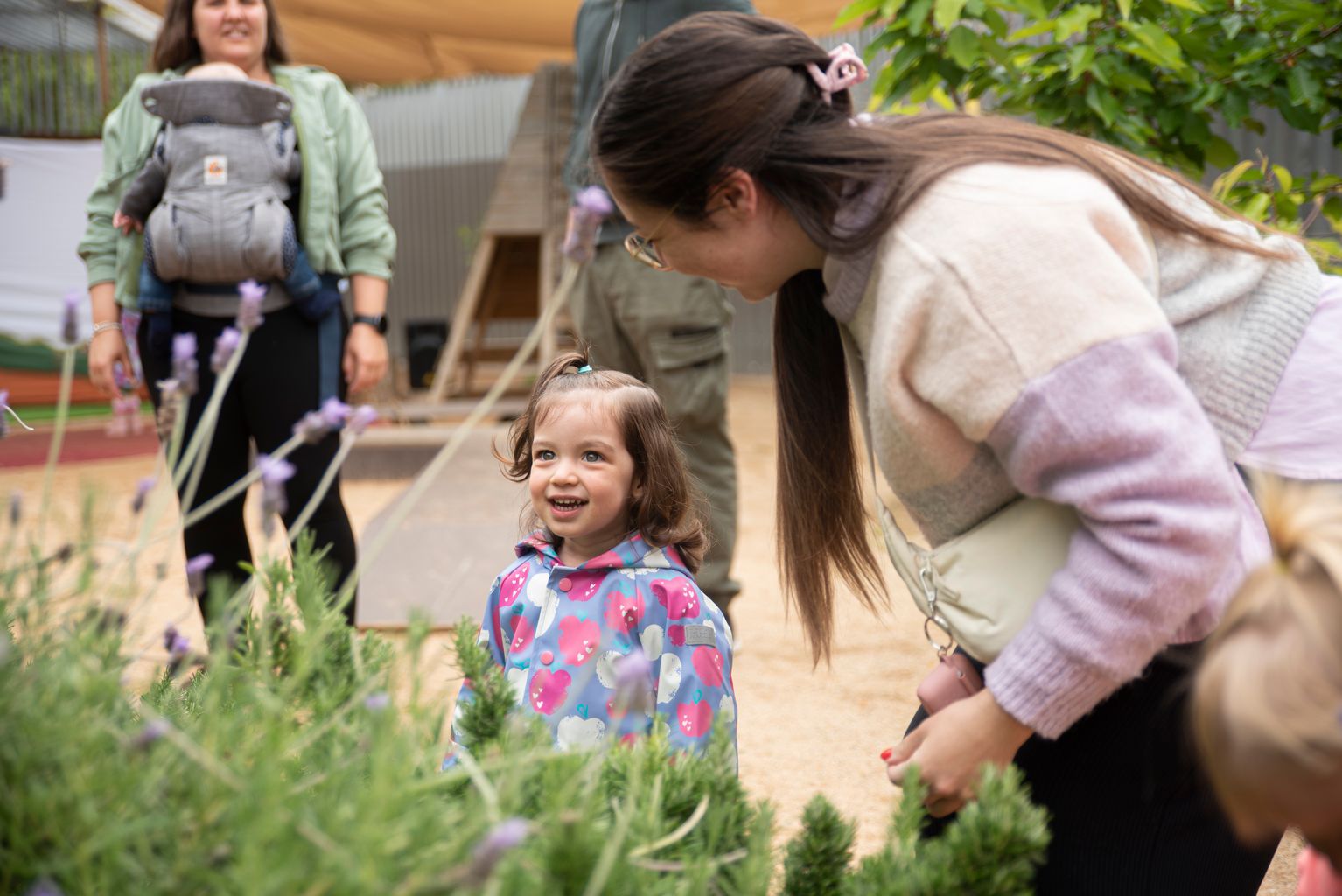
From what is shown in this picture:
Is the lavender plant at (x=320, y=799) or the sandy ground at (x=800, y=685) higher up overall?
the lavender plant at (x=320, y=799)

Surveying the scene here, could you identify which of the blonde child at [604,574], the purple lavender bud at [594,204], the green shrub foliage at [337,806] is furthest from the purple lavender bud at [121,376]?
the purple lavender bud at [594,204]

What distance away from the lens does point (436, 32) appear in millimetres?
10594

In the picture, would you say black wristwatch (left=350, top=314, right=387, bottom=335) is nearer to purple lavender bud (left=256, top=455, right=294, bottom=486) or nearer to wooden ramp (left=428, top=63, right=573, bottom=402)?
purple lavender bud (left=256, top=455, right=294, bottom=486)

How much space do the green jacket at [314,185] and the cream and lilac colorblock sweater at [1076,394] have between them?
1907mm

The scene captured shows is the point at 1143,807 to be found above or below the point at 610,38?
below

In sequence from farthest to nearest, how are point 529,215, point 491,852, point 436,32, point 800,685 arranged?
point 436,32 → point 529,215 → point 800,685 → point 491,852

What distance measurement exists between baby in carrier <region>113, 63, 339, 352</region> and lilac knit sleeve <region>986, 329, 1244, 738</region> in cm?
201

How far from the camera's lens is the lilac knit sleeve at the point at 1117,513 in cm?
121

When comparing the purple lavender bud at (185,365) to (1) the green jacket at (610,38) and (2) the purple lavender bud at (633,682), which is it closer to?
(2) the purple lavender bud at (633,682)

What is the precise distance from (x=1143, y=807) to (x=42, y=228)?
12926 millimetres

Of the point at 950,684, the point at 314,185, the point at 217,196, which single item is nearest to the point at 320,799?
the point at 950,684

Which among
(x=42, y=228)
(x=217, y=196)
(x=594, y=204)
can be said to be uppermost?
(x=594, y=204)

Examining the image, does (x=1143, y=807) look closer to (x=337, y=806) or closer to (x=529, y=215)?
(x=337, y=806)

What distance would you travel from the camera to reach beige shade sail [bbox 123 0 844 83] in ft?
30.6
